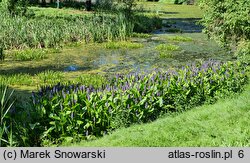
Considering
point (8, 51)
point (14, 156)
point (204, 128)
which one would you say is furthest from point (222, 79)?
point (8, 51)

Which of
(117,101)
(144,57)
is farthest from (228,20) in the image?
(117,101)

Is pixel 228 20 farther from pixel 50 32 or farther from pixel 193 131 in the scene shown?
pixel 50 32

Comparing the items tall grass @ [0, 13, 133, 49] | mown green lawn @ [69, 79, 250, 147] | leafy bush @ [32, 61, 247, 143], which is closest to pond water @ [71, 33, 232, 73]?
tall grass @ [0, 13, 133, 49]

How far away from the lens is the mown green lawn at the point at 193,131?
26.0 feet

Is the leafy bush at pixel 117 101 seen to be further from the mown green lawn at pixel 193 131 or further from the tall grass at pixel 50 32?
the tall grass at pixel 50 32

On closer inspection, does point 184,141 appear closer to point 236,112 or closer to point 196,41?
point 236,112

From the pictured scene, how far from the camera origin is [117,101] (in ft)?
31.4

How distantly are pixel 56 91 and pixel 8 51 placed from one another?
12.6 metres

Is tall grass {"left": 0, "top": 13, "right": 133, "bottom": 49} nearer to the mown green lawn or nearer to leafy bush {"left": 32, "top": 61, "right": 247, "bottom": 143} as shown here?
leafy bush {"left": 32, "top": 61, "right": 247, "bottom": 143}

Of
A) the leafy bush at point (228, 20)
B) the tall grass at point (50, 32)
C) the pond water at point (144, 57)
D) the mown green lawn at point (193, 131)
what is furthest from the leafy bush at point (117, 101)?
the tall grass at point (50, 32)

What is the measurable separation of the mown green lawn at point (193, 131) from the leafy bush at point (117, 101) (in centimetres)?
40

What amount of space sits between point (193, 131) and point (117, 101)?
2.04m

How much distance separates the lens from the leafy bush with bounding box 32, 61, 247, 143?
886 centimetres

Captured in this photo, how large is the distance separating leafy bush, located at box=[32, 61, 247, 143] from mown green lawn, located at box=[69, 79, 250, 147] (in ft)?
1.32
